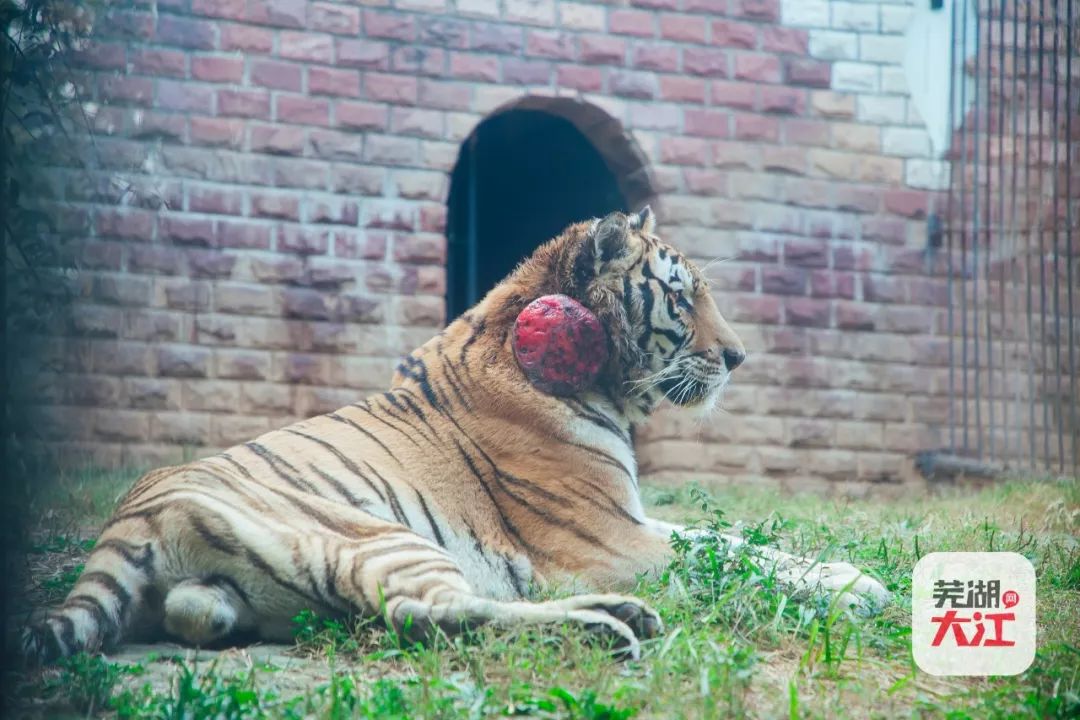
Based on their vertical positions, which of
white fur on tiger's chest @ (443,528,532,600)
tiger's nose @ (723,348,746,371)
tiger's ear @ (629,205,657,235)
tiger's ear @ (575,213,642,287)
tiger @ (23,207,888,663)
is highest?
tiger's ear @ (629,205,657,235)

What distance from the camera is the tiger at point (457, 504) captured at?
3.15 metres

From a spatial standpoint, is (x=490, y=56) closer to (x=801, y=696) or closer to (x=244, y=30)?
(x=244, y=30)

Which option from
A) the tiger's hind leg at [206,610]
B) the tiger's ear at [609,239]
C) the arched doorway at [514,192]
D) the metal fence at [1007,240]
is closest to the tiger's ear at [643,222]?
→ the tiger's ear at [609,239]

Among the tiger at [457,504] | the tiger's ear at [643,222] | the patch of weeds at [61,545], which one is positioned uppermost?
the tiger's ear at [643,222]

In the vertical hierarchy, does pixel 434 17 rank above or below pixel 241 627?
above

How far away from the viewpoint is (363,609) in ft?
10.4

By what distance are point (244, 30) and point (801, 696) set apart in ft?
18.8

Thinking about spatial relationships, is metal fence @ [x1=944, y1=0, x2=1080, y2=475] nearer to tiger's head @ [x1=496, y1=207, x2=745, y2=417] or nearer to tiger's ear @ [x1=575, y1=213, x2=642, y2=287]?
tiger's head @ [x1=496, y1=207, x2=745, y2=417]

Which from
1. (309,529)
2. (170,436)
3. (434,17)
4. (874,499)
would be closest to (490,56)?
(434,17)

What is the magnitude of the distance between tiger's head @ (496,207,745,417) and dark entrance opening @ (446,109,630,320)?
5.11 meters

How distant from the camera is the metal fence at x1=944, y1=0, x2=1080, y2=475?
7.79 metres

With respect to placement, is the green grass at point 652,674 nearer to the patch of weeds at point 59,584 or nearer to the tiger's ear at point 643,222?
the patch of weeds at point 59,584

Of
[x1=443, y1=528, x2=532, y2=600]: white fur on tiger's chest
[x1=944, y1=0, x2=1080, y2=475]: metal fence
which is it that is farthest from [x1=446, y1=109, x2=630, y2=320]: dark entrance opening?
[x1=443, y1=528, x2=532, y2=600]: white fur on tiger's chest

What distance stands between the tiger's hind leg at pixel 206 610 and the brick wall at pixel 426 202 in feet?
12.0
